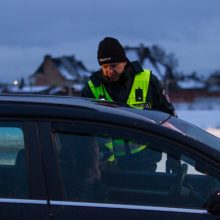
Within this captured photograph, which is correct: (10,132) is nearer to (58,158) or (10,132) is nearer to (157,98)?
(58,158)

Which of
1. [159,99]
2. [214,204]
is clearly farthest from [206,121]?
[214,204]

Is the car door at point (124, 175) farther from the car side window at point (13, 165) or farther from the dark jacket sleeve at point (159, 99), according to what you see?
the dark jacket sleeve at point (159, 99)

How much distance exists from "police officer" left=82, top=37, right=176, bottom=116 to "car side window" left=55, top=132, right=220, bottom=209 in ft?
4.58

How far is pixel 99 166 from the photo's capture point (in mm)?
2887

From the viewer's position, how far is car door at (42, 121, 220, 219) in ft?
8.74

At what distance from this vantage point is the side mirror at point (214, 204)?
8.42 ft

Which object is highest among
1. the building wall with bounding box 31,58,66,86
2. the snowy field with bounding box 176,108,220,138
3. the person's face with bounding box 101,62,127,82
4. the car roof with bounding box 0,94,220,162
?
the person's face with bounding box 101,62,127,82

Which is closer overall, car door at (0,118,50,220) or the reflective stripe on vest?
car door at (0,118,50,220)

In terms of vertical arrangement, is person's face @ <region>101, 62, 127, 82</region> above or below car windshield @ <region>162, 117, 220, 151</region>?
above

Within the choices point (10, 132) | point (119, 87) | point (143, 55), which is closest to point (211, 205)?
point (10, 132)

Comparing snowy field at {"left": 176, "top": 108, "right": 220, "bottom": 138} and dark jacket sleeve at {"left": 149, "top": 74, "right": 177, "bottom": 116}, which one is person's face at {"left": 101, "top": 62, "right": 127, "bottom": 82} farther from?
snowy field at {"left": 176, "top": 108, "right": 220, "bottom": 138}

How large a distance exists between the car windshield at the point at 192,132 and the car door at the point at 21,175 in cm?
66

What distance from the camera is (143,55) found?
61594 mm

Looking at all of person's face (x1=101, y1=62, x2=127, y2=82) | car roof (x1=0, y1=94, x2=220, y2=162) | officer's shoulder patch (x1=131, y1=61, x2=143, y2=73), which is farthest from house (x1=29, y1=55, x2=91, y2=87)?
car roof (x1=0, y1=94, x2=220, y2=162)
